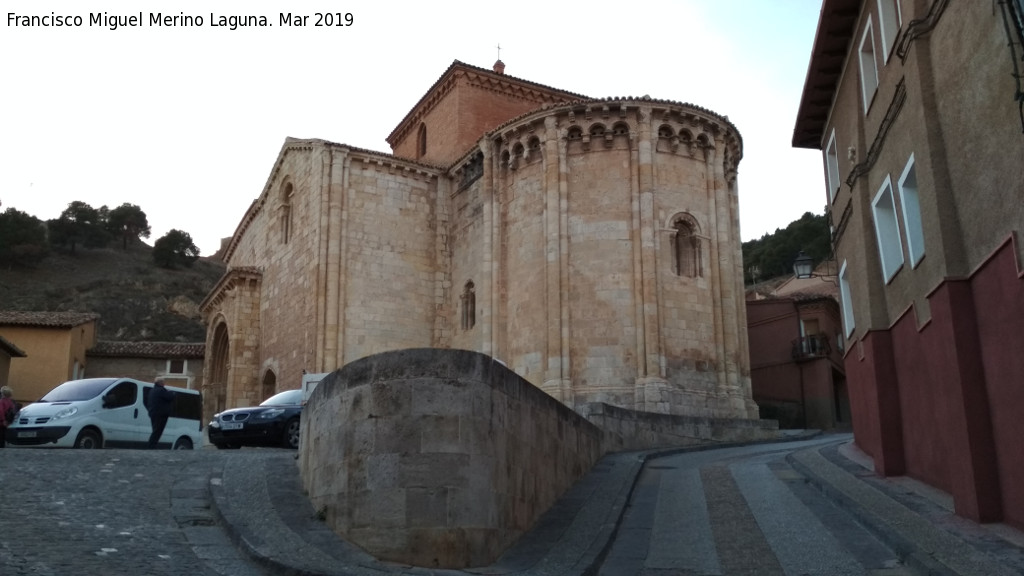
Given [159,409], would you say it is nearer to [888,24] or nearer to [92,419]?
[92,419]

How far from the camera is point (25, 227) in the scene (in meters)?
69.3

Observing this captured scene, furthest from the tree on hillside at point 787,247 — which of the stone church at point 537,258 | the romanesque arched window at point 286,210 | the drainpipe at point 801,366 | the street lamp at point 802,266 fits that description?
the street lamp at point 802,266

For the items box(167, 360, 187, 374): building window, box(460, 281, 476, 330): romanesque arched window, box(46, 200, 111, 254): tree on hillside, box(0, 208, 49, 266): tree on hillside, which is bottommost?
box(167, 360, 187, 374): building window

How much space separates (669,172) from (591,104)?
283 centimetres

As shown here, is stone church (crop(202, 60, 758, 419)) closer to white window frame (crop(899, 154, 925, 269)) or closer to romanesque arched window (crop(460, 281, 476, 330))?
romanesque arched window (crop(460, 281, 476, 330))

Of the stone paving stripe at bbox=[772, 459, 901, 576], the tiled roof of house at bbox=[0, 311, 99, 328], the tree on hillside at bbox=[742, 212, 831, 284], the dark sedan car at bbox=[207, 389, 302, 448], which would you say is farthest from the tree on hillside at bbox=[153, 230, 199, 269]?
the stone paving stripe at bbox=[772, 459, 901, 576]

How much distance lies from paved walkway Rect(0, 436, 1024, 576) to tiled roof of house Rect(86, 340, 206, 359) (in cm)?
2714

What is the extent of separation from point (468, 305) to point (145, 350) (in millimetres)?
18136

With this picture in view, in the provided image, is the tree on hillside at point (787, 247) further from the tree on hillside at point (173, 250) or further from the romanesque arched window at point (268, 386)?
the tree on hillside at point (173, 250)

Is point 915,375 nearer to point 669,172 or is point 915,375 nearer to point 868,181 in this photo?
point 868,181

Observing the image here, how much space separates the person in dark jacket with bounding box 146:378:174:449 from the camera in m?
17.0

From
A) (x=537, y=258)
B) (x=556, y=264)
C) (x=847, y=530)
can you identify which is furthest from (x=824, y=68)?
(x=537, y=258)

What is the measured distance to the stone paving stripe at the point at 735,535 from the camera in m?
8.59

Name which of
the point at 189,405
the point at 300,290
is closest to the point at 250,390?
the point at 300,290
